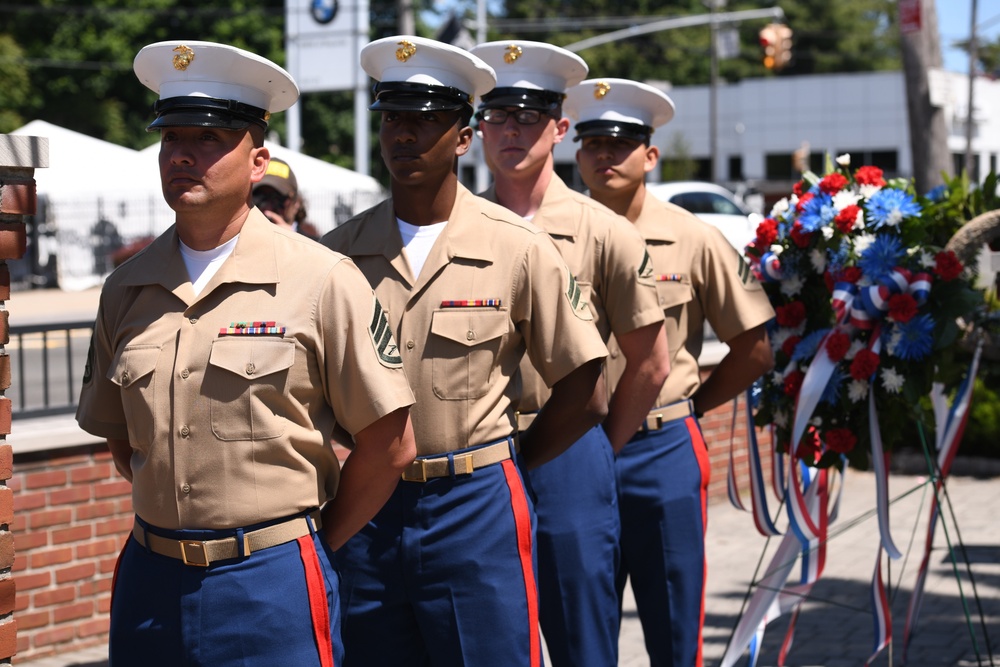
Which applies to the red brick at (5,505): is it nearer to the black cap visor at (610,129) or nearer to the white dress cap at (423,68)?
the white dress cap at (423,68)

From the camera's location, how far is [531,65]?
4.21 m

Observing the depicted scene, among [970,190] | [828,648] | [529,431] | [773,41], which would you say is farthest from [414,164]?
[773,41]

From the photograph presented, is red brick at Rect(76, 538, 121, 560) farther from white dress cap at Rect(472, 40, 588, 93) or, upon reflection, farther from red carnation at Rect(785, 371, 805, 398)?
red carnation at Rect(785, 371, 805, 398)

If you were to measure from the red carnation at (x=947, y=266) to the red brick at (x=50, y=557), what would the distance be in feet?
12.0

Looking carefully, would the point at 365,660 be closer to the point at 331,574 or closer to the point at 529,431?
the point at 331,574

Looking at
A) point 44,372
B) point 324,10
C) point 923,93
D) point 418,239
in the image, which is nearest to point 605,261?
point 418,239

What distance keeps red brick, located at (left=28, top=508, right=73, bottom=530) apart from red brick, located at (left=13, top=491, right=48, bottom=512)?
0.11 feet

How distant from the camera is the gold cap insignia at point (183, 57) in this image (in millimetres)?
2875

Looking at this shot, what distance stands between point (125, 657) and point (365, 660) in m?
0.75

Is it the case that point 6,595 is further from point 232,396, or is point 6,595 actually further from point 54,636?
point 54,636

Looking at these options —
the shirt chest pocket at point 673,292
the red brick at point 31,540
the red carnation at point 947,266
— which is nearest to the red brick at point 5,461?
the shirt chest pocket at point 673,292

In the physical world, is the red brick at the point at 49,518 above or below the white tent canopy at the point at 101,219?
below

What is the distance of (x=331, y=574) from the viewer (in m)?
2.94

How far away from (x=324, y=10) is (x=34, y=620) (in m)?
26.4
